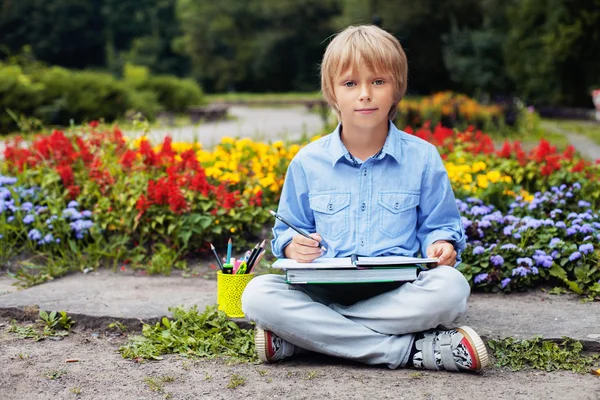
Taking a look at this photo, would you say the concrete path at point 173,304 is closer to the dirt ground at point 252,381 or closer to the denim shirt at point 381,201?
the dirt ground at point 252,381

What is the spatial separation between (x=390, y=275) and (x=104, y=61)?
5757cm

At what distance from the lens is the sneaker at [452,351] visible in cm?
264

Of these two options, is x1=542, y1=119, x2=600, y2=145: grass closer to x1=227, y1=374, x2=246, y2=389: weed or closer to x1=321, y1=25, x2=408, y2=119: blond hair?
x1=321, y1=25, x2=408, y2=119: blond hair

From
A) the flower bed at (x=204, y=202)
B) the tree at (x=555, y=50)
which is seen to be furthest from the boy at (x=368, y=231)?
the tree at (x=555, y=50)

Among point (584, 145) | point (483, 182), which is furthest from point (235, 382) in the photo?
point (584, 145)

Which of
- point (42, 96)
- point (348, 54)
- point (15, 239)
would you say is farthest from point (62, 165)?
point (42, 96)

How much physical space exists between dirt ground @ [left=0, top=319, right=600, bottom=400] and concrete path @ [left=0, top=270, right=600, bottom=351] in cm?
33

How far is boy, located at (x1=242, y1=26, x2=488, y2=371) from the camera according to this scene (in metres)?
2.74

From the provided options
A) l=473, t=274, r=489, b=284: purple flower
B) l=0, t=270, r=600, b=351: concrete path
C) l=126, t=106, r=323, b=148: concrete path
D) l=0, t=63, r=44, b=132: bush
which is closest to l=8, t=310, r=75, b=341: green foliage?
l=0, t=270, r=600, b=351: concrete path

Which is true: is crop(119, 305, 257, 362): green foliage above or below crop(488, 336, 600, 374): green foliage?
below

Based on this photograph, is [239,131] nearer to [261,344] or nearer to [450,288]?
[261,344]

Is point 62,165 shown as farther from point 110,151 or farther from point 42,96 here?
point 42,96

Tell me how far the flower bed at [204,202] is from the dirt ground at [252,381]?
1.04 metres

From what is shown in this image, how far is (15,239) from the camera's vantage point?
4.43m
